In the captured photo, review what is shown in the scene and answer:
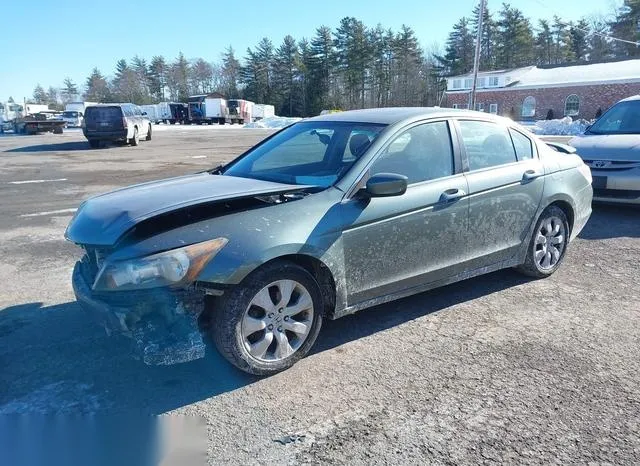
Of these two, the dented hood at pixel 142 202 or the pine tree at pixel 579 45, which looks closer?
the dented hood at pixel 142 202

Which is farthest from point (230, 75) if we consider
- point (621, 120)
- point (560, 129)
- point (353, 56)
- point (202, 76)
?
point (621, 120)

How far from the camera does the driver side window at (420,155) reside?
3930 millimetres

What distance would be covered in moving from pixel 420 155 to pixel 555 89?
5205 cm

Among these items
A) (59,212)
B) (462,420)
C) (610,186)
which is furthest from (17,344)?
(610,186)

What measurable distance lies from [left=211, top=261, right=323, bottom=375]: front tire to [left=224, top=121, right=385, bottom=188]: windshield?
0.80 metres

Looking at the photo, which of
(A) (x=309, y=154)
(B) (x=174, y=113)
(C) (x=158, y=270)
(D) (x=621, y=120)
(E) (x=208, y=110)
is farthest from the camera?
(B) (x=174, y=113)

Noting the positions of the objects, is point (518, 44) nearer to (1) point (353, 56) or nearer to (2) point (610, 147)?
(1) point (353, 56)

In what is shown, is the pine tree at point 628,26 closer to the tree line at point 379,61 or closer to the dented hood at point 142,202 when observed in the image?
the tree line at point 379,61

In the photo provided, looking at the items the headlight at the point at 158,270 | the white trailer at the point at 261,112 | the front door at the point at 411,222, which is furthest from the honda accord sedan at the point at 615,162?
the white trailer at the point at 261,112

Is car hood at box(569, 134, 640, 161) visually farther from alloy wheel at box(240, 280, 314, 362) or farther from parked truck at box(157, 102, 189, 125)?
parked truck at box(157, 102, 189, 125)

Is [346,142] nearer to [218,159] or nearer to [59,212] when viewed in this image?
[59,212]

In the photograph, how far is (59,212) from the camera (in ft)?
28.2

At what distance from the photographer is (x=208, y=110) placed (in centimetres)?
6003

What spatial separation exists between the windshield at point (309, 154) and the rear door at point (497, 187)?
38.4 inches
